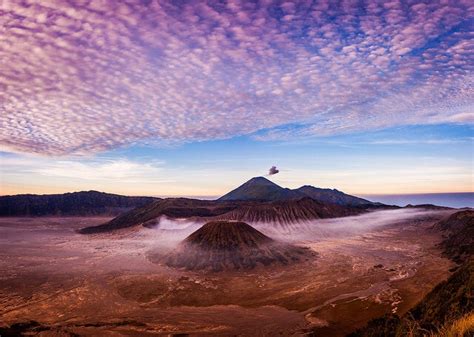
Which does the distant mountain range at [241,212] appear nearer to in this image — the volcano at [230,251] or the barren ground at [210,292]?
the barren ground at [210,292]

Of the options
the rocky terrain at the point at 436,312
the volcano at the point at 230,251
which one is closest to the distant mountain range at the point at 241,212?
the volcano at the point at 230,251

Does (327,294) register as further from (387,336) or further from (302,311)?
(387,336)

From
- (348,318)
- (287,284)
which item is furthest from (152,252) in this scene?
(348,318)

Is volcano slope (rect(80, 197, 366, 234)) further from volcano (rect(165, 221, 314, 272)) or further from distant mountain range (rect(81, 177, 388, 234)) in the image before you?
volcano (rect(165, 221, 314, 272))

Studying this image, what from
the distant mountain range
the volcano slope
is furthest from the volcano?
the distant mountain range

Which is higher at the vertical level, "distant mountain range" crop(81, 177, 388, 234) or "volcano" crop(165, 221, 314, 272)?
"distant mountain range" crop(81, 177, 388, 234)

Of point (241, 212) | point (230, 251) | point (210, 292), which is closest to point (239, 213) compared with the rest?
point (241, 212)
